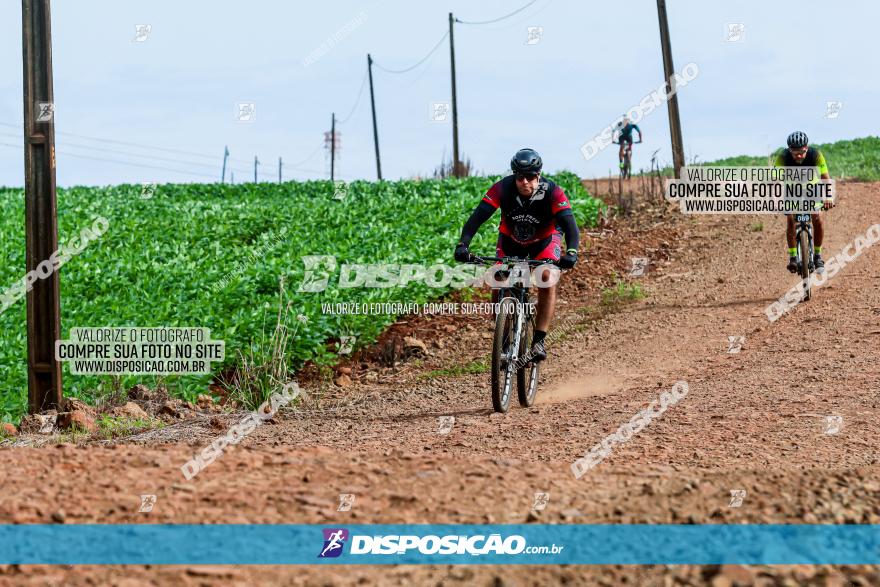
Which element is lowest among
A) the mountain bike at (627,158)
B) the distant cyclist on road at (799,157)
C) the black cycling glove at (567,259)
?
the black cycling glove at (567,259)

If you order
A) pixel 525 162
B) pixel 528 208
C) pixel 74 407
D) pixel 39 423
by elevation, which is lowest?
pixel 39 423

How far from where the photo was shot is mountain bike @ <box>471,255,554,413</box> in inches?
341

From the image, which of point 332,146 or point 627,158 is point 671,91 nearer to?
point 627,158

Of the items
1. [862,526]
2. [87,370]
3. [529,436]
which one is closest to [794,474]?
[862,526]

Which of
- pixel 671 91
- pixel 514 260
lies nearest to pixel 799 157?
pixel 514 260

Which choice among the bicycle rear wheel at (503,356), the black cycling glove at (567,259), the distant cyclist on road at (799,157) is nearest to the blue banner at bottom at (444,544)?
the bicycle rear wheel at (503,356)

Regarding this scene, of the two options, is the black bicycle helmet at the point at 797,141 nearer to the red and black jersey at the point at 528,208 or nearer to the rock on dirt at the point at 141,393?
the red and black jersey at the point at 528,208

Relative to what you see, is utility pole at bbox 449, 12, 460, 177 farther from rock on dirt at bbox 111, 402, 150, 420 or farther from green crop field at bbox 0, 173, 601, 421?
rock on dirt at bbox 111, 402, 150, 420

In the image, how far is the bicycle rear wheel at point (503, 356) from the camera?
8609 millimetres

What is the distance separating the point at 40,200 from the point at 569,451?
7646mm

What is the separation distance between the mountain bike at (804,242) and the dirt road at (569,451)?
604 mm

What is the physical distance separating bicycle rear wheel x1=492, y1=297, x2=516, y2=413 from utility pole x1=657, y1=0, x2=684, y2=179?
50.6ft

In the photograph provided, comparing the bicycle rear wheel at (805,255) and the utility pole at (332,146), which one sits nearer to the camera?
the bicycle rear wheel at (805,255)

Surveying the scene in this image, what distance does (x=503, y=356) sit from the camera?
348 inches
